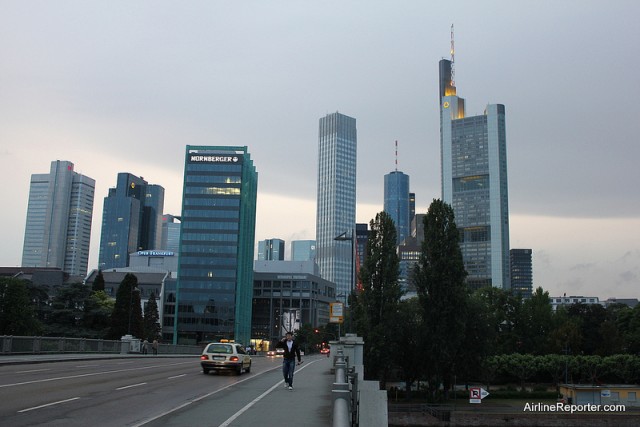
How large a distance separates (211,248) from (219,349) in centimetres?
13027

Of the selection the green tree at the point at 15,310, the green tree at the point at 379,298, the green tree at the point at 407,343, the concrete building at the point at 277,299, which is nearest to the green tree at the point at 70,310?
the green tree at the point at 15,310

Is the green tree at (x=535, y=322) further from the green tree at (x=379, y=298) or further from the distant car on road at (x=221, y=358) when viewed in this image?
the distant car on road at (x=221, y=358)

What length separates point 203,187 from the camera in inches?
6191

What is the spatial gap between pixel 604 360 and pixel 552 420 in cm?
2931

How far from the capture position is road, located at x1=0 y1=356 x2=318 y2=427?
40.5 ft

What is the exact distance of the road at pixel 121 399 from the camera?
40.5 ft

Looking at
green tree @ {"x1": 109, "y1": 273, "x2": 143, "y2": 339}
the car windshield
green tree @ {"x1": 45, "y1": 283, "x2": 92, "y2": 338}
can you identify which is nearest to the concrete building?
green tree @ {"x1": 109, "y1": 273, "x2": 143, "y2": 339}

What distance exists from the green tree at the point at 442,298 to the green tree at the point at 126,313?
44154mm

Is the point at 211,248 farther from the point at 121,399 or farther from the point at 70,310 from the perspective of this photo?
the point at 121,399

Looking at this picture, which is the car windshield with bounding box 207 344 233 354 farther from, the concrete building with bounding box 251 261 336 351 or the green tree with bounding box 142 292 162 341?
the concrete building with bounding box 251 261 336 351

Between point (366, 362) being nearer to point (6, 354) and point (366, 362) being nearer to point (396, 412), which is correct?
point (396, 412)

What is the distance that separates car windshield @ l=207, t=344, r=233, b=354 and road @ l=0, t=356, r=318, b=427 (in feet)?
12.1

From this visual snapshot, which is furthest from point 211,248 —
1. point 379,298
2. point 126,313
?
point 379,298

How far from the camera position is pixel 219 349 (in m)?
28.0
